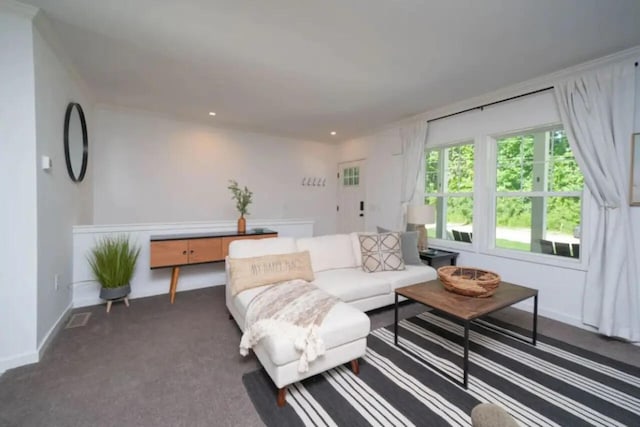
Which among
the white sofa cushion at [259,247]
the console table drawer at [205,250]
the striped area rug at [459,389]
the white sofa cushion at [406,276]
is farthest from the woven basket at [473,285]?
the console table drawer at [205,250]

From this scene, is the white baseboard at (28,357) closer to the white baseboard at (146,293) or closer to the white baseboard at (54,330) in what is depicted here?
the white baseboard at (54,330)

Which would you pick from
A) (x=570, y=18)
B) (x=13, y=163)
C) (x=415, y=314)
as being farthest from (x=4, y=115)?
(x=570, y=18)

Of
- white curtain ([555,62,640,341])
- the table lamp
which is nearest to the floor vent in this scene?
the table lamp

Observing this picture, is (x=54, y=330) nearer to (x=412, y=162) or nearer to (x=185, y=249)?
Answer: (x=185, y=249)

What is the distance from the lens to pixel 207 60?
2.57 metres

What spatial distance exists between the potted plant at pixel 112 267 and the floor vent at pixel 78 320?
197mm

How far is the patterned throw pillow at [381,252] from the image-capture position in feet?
10.1

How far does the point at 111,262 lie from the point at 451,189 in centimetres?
433

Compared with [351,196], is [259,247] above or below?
below

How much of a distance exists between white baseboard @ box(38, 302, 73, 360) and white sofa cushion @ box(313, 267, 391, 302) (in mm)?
2183

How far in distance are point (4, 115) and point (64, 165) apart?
2.77ft

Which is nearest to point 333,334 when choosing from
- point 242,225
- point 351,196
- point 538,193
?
point 242,225

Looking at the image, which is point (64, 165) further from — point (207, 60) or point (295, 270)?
point (295, 270)

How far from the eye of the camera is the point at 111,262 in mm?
2902
